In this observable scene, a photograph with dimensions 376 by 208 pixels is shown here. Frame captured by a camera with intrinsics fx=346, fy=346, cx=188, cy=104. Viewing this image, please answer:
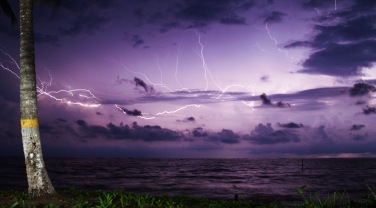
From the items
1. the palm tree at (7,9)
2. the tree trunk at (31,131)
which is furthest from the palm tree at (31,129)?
the palm tree at (7,9)

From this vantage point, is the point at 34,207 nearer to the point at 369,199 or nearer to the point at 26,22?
the point at 26,22

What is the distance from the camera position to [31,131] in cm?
1162

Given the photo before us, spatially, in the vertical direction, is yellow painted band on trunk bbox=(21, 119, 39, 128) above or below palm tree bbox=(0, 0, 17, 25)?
below

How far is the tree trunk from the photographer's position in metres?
11.6

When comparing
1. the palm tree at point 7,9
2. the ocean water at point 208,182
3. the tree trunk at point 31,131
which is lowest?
the ocean water at point 208,182

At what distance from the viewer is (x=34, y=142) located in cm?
1160

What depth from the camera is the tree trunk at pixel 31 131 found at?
11.6m

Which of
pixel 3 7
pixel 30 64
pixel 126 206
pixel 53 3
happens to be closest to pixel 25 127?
pixel 30 64

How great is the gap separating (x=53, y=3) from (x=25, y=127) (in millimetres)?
5341

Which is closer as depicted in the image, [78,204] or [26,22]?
[78,204]

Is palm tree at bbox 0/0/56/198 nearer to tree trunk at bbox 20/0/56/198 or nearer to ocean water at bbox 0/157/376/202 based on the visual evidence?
tree trunk at bbox 20/0/56/198

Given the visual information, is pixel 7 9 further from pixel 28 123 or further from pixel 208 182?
pixel 208 182

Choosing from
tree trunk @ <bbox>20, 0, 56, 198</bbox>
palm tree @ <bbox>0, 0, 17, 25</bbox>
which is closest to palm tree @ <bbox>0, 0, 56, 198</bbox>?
tree trunk @ <bbox>20, 0, 56, 198</bbox>

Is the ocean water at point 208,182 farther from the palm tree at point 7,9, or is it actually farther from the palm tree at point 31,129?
the palm tree at point 7,9
